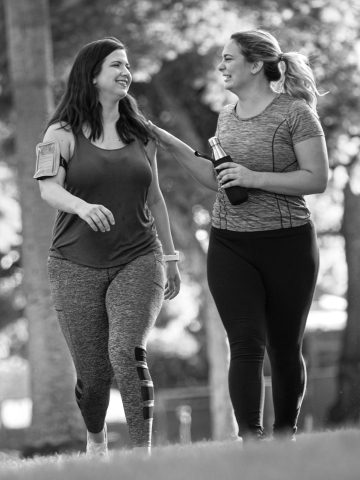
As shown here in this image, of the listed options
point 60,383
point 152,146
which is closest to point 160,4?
point 60,383

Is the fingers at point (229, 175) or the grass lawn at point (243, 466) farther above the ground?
the fingers at point (229, 175)

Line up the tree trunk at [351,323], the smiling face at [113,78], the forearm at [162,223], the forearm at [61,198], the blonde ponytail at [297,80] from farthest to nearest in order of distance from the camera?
1. the tree trunk at [351,323]
2. the forearm at [162,223]
3. the blonde ponytail at [297,80]
4. the smiling face at [113,78]
5. the forearm at [61,198]

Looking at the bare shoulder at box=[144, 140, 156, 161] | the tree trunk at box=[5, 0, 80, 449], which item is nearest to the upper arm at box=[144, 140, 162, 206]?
the bare shoulder at box=[144, 140, 156, 161]

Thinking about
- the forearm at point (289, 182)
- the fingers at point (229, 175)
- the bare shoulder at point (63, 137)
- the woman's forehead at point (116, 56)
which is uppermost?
the woman's forehead at point (116, 56)

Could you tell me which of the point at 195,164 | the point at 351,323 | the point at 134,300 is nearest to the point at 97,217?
the point at 134,300

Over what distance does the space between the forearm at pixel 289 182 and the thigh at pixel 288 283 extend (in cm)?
24

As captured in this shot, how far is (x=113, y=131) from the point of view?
4.92 meters

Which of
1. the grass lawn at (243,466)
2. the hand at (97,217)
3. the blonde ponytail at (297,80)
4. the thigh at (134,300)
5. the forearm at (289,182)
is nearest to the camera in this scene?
the grass lawn at (243,466)

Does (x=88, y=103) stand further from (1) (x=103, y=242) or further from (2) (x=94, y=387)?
(2) (x=94, y=387)

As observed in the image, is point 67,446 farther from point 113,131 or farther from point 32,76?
point 113,131

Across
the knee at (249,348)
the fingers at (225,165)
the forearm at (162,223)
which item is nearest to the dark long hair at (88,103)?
the forearm at (162,223)

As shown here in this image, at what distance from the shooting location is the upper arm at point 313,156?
4746 mm

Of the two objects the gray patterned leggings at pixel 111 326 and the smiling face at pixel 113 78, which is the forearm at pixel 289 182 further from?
the smiling face at pixel 113 78

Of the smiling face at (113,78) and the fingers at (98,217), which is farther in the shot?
the smiling face at (113,78)
